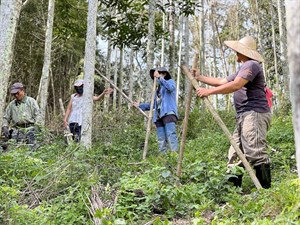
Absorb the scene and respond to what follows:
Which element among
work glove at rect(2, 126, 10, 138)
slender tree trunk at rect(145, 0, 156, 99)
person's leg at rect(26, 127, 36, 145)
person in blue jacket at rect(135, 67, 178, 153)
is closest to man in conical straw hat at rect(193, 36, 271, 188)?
person in blue jacket at rect(135, 67, 178, 153)

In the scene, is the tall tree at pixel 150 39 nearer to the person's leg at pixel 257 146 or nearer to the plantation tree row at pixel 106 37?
the plantation tree row at pixel 106 37

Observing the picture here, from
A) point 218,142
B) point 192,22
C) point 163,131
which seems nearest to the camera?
point 163,131

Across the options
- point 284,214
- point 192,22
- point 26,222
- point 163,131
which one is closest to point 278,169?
point 163,131

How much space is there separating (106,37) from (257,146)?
8.29m

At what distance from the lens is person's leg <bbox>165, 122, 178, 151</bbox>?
282 inches

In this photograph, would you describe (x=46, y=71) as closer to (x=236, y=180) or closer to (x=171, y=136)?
(x=171, y=136)

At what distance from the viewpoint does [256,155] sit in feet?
14.9

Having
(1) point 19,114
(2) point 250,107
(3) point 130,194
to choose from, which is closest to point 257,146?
(2) point 250,107

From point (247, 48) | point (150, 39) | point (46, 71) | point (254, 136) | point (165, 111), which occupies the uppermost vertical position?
point (150, 39)

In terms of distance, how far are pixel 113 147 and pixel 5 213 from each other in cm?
352

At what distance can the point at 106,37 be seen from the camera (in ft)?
39.7

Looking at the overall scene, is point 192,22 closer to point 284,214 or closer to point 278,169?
point 278,169

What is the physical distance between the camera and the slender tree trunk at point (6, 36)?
15.6ft

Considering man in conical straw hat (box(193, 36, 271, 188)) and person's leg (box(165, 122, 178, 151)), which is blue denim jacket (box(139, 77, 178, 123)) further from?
man in conical straw hat (box(193, 36, 271, 188))
